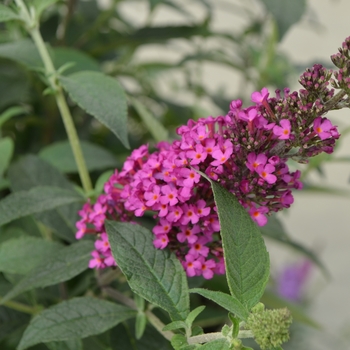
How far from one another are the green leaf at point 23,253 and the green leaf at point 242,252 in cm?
17

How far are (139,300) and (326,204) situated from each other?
1281mm

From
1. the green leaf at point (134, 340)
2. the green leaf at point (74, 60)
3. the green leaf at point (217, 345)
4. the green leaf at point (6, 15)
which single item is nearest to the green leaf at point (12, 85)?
the green leaf at point (74, 60)

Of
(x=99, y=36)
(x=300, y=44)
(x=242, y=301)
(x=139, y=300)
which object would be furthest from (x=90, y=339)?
(x=300, y=44)

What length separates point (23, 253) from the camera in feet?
1.38

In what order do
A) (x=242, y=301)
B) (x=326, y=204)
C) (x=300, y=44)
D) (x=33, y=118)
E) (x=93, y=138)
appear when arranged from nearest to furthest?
(x=242, y=301), (x=33, y=118), (x=93, y=138), (x=326, y=204), (x=300, y=44)

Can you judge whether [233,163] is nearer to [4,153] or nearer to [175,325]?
[175,325]

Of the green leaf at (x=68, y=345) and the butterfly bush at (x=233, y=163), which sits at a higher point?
the butterfly bush at (x=233, y=163)

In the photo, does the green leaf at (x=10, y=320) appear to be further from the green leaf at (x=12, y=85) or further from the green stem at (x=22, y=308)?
the green leaf at (x=12, y=85)

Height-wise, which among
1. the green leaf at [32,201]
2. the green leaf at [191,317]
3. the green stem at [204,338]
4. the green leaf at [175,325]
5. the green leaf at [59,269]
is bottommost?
the green stem at [204,338]

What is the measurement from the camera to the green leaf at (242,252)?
11.3 inches

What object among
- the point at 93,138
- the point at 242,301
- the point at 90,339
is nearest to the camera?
the point at 242,301

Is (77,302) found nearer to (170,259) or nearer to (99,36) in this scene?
(170,259)

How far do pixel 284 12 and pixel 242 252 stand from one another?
0.36 meters

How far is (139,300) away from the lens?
14.7 inches
